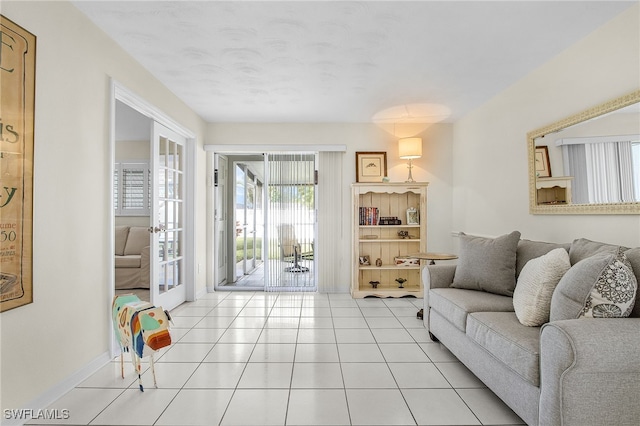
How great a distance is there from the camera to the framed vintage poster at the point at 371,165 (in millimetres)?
4945

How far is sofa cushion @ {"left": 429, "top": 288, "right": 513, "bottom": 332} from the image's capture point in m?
2.35

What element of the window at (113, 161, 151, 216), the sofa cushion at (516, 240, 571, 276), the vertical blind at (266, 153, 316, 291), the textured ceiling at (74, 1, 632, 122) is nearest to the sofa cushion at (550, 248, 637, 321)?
the sofa cushion at (516, 240, 571, 276)

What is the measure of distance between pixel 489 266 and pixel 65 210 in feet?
9.99

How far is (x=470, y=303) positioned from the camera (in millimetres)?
2420

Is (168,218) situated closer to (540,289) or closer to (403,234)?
(403,234)

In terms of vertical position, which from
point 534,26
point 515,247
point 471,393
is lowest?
point 471,393

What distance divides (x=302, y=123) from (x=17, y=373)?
4059mm

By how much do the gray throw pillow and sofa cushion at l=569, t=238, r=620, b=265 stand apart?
1.55 ft

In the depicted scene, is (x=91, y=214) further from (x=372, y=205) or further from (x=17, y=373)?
(x=372, y=205)

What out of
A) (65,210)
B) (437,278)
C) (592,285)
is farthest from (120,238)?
(592,285)

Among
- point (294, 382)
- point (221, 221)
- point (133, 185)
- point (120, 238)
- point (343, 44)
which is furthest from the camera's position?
point (133, 185)

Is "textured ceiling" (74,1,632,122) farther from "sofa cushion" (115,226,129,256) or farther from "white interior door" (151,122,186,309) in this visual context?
"sofa cushion" (115,226,129,256)

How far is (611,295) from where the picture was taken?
164cm

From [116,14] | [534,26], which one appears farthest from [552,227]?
[116,14]
